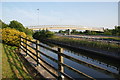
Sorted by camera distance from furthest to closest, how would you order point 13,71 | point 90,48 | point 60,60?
1. point 90,48
2. point 13,71
3. point 60,60

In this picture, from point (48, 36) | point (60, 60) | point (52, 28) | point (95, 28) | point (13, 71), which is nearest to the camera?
point (60, 60)

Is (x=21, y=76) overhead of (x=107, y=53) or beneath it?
overhead

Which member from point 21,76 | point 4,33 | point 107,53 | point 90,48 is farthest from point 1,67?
point 90,48

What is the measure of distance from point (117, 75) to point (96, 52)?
20220mm

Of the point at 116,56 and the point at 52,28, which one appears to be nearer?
the point at 116,56

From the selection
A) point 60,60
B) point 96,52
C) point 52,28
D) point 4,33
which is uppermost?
point 52,28

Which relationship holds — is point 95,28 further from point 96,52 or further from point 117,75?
point 117,75

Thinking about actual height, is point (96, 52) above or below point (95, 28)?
below

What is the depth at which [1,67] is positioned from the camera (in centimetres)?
523

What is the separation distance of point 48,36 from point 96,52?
34973mm

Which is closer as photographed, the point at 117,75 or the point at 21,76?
the point at 117,75

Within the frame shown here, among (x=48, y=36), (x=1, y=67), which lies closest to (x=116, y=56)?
(x=1, y=67)

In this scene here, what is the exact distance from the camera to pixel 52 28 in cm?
6088

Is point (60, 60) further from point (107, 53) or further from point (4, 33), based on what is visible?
point (107, 53)
